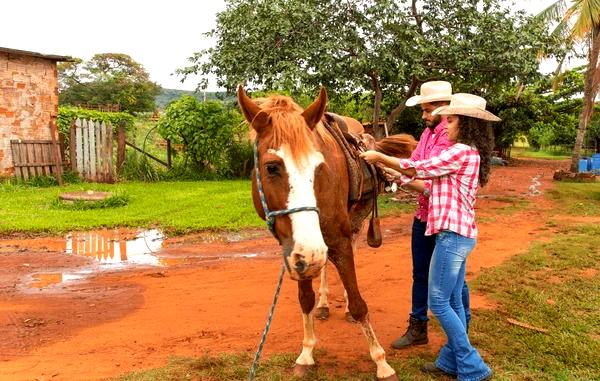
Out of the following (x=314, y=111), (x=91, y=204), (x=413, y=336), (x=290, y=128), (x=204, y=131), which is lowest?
(x=413, y=336)

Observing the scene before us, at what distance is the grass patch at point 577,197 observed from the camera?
10.5 meters

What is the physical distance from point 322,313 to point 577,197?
10.7 m

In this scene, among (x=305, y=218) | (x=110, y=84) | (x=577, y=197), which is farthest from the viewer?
(x=110, y=84)

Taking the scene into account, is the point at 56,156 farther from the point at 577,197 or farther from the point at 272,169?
the point at 577,197

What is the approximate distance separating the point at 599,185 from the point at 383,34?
31.5 ft

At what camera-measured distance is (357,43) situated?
10328mm

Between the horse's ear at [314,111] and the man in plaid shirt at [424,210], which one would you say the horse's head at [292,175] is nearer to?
the horse's ear at [314,111]

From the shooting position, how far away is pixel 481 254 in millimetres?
6855

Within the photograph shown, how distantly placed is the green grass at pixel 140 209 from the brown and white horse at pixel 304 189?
17.8 ft

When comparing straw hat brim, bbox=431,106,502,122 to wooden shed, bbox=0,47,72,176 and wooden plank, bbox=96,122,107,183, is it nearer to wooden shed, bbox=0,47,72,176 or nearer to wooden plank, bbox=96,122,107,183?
wooden plank, bbox=96,122,107,183

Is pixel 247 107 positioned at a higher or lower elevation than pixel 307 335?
higher

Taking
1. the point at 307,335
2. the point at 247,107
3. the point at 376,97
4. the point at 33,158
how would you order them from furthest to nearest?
the point at 33,158 → the point at 376,97 → the point at 307,335 → the point at 247,107

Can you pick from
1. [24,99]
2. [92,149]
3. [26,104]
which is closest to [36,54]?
[24,99]

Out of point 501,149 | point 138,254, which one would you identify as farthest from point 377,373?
point 501,149
